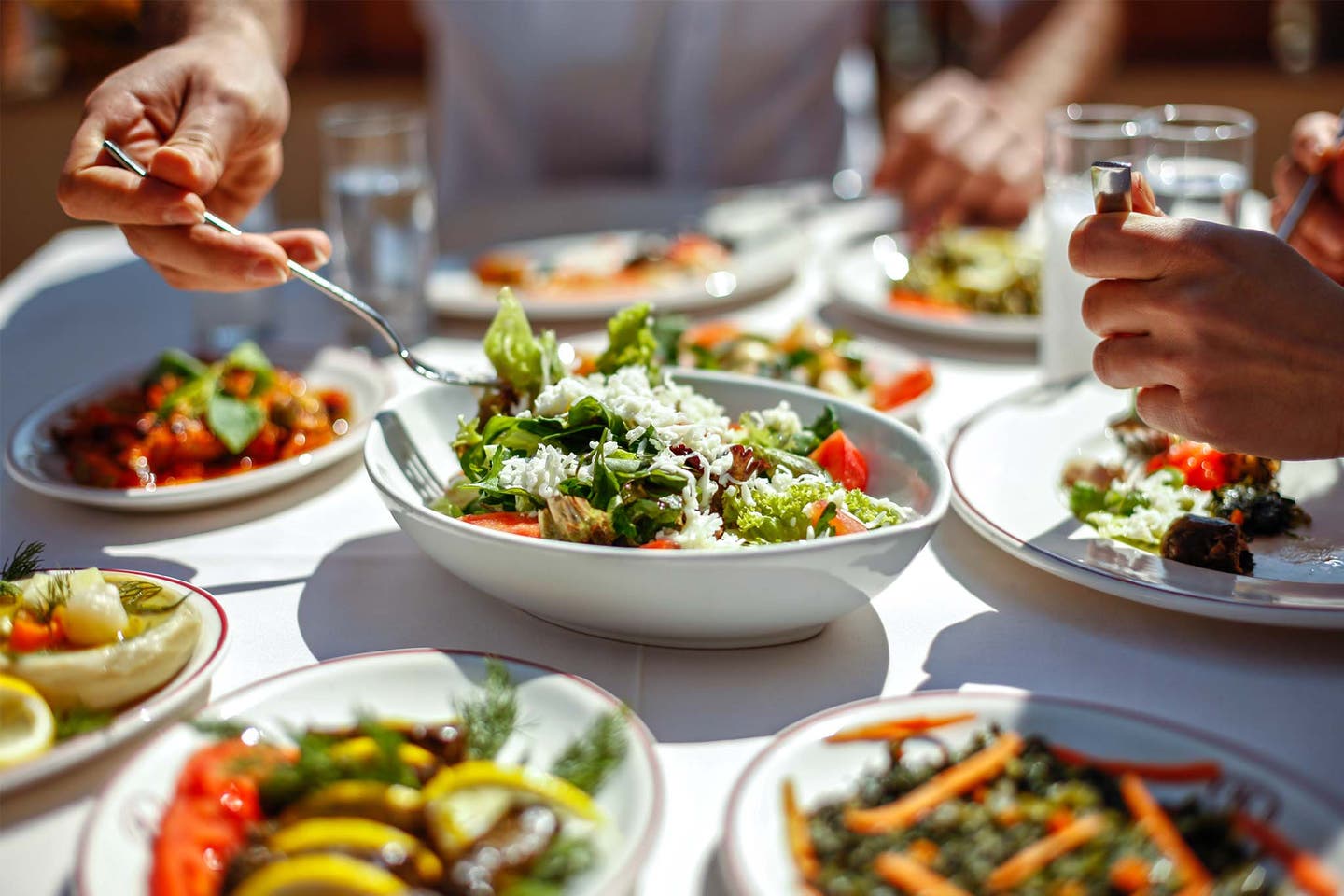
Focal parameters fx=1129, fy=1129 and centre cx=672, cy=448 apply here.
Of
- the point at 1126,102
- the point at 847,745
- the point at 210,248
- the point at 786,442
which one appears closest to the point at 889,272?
the point at 786,442

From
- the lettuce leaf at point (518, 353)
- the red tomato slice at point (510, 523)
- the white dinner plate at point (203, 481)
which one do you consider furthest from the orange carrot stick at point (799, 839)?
the white dinner plate at point (203, 481)

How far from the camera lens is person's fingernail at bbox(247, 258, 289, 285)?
1592mm

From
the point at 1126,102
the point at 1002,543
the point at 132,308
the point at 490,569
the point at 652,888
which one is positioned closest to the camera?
the point at 652,888

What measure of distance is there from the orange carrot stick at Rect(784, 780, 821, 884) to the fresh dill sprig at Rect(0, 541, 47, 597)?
34.4 inches

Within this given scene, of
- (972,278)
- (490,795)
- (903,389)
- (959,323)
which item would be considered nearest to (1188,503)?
(903,389)

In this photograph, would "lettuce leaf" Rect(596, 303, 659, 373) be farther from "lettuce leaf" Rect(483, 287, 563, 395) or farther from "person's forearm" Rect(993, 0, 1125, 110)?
"person's forearm" Rect(993, 0, 1125, 110)

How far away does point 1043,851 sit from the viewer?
2.89ft

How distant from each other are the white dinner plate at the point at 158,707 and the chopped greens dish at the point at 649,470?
308 mm

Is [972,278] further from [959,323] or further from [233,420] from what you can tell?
[233,420]

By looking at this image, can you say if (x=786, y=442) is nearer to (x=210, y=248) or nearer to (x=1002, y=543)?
(x=1002, y=543)

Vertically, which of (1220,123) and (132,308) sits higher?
(1220,123)

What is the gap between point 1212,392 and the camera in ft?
4.33

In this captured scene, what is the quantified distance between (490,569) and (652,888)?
42 cm

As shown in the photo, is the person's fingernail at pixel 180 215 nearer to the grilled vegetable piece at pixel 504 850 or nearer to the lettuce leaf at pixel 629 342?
the lettuce leaf at pixel 629 342
